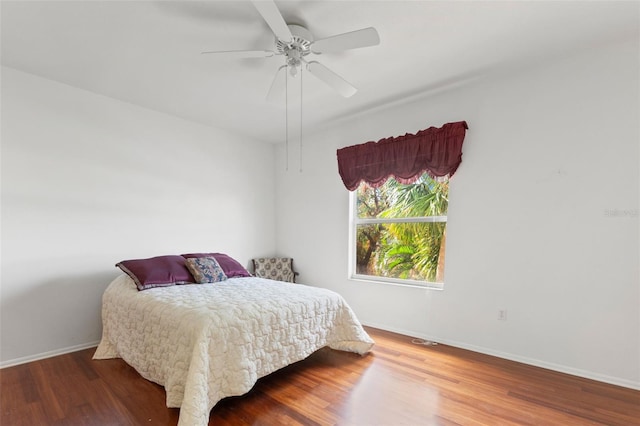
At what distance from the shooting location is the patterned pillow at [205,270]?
2984 mm

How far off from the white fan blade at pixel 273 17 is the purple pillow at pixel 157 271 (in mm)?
2247

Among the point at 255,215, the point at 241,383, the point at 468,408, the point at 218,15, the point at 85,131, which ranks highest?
the point at 218,15

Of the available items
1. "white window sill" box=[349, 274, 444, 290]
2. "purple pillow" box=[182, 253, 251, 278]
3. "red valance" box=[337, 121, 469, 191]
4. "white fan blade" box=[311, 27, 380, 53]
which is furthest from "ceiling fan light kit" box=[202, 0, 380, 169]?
"white window sill" box=[349, 274, 444, 290]

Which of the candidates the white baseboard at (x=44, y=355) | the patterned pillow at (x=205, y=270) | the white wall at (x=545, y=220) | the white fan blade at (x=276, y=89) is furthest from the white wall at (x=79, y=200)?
the white wall at (x=545, y=220)

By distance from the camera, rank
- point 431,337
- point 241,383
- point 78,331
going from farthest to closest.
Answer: point 431,337 → point 78,331 → point 241,383

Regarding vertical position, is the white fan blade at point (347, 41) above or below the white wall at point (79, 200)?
above

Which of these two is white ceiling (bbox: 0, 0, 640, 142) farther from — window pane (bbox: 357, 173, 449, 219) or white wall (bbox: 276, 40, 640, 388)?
window pane (bbox: 357, 173, 449, 219)

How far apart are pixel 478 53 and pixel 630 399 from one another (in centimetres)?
262

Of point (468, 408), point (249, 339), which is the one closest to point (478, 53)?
point (468, 408)

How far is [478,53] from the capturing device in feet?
7.65

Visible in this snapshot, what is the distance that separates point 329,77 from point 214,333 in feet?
6.18

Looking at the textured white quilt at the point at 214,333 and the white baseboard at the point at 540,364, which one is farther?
the white baseboard at the point at 540,364

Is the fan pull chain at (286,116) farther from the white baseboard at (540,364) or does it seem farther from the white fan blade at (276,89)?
the white baseboard at (540,364)

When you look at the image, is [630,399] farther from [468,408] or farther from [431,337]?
[431,337]
